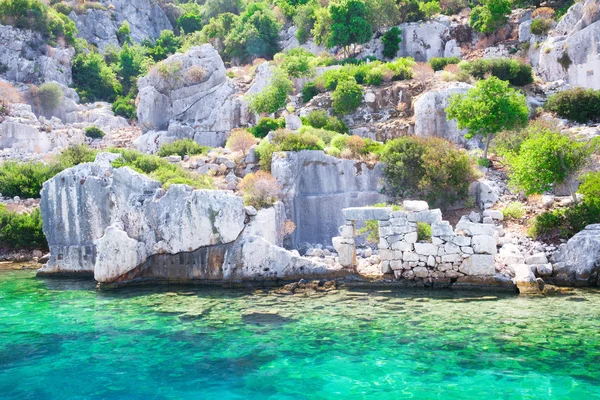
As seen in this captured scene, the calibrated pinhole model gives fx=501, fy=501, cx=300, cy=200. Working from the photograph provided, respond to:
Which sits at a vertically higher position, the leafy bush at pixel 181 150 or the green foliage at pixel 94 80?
the green foliage at pixel 94 80

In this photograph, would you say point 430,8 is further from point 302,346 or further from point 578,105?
point 302,346

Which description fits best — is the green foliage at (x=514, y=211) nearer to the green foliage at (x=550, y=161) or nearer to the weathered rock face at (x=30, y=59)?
the green foliage at (x=550, y=161)

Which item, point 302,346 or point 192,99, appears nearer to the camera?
point 302,346

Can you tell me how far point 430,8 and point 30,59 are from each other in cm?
3338

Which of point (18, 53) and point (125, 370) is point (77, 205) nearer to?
point (125, 370)

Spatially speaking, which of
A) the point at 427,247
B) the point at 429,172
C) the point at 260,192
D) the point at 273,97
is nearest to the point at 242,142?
the point at 273,97

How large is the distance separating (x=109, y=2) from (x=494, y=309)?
59.7m

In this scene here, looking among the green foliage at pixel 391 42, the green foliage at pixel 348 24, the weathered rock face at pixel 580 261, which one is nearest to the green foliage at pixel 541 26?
the green foliage at pixel 391 42

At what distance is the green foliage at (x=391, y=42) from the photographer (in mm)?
37531

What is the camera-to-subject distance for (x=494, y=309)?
11.4m

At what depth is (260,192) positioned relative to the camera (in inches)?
655

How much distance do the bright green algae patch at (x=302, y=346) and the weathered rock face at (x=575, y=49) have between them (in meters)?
19.8

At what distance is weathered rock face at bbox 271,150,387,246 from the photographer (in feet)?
61.8

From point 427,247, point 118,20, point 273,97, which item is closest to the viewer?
point 427,247
